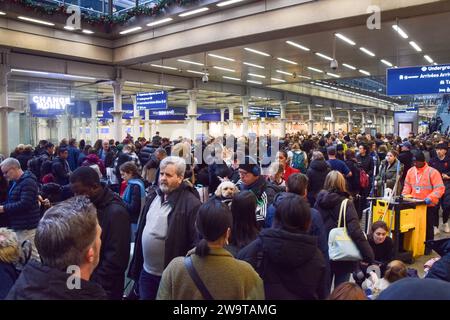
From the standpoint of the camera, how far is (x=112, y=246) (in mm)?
2689

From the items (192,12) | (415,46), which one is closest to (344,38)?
(415,46)

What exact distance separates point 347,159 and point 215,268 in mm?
6509

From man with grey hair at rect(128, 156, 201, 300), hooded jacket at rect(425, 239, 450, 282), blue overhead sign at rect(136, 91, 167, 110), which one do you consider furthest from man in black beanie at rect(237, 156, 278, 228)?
blue overhead sign at rect(136, 91, 167, 110)

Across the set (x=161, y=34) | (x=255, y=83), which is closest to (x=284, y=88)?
(x=255, y=83)

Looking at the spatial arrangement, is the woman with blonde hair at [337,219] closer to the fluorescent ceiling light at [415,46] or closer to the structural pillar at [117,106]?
the fluorescent ceiling light at [415,46]

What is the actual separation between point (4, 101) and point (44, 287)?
1250cm

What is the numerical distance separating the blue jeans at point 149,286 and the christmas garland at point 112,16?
28.2ft

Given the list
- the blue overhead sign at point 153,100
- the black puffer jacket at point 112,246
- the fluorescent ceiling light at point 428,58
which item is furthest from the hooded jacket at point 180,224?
the fluorescent ceiling light at point 428,58

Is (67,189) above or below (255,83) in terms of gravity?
below

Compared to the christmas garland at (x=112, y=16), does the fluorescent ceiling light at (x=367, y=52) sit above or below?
below

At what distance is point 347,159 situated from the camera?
7.84 meters

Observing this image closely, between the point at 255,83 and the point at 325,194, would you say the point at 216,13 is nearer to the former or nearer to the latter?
the point at 325,194

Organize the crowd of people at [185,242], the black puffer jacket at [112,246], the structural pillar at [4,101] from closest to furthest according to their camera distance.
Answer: the crowd of people at [185,242], the black puffer jacket at [112,246], the structural pillar at [4,101]

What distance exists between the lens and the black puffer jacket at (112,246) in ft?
8.75
